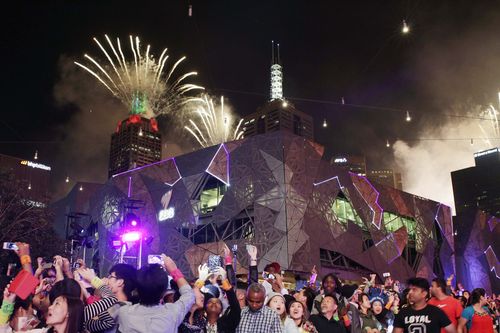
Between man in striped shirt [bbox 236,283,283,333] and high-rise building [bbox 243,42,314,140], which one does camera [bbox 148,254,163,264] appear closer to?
man in striped shirt [bbox 236,283,283,333]

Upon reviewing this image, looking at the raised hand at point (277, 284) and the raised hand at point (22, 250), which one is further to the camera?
the raised hand at point (277, 284)

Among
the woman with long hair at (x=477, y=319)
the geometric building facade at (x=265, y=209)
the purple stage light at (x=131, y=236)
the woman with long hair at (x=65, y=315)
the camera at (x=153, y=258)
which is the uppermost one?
the geometric building facade at (x=265, y=209)

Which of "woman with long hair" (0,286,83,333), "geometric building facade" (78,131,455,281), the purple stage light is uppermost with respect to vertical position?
"geometric building facade" (78,131,455,281)

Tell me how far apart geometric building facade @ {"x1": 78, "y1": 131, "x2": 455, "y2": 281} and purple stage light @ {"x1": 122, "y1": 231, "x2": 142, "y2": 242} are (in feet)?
20.1

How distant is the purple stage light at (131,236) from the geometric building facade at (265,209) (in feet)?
20.1

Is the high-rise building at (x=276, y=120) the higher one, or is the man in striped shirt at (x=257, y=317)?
the high-rise building at (x=276, y=120)

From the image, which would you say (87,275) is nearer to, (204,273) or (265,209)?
(204,273)

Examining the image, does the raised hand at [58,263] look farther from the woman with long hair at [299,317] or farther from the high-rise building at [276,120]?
the high-rise building at [276,120]

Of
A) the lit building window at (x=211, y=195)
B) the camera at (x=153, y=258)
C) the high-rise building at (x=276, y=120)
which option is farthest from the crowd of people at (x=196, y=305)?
the high-rise building at (x=276, y=120)

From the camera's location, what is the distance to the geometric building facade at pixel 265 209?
34938 millimetres

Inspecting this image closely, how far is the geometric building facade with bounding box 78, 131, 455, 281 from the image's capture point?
3494 centimetres

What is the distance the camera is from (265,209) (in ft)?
115

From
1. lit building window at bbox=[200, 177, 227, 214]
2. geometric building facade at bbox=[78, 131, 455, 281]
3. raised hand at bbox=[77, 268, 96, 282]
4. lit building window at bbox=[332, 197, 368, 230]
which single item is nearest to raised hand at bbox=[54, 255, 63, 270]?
raised hand at bbox=[77, 268, 96, 282]

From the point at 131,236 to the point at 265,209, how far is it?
12045 millimetres
